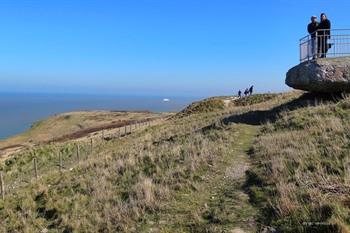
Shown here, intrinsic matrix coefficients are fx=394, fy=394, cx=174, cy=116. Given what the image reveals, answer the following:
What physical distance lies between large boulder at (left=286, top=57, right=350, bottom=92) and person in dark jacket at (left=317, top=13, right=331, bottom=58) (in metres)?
0.81

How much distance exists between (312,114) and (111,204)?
11.2 metres

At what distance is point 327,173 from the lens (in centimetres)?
917

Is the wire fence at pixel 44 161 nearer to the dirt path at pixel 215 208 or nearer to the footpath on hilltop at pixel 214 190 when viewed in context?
the footpath on hilltop at pixel 214 190

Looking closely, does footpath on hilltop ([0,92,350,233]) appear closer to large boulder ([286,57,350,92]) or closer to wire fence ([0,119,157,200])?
large boulder ([286,57,350,92])

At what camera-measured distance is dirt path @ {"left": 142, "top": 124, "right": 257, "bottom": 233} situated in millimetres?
7812

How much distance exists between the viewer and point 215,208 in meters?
8.61

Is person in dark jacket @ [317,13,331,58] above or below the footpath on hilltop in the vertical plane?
above

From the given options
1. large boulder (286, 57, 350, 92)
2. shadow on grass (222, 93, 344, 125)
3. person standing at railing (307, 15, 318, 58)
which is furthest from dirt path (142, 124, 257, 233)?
person standing at railing (307, 15, 318, 58)

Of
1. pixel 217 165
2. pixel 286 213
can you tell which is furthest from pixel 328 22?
pixel 286 213

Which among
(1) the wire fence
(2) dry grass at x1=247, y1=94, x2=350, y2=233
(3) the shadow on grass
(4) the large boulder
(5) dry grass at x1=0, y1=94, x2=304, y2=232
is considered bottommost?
(1) the wire fence

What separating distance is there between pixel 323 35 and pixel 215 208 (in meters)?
16.0

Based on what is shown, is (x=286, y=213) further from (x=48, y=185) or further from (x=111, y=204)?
(x=48, y=185)

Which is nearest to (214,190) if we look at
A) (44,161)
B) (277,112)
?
(277,112)

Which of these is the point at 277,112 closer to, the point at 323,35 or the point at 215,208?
the point at 323,35
